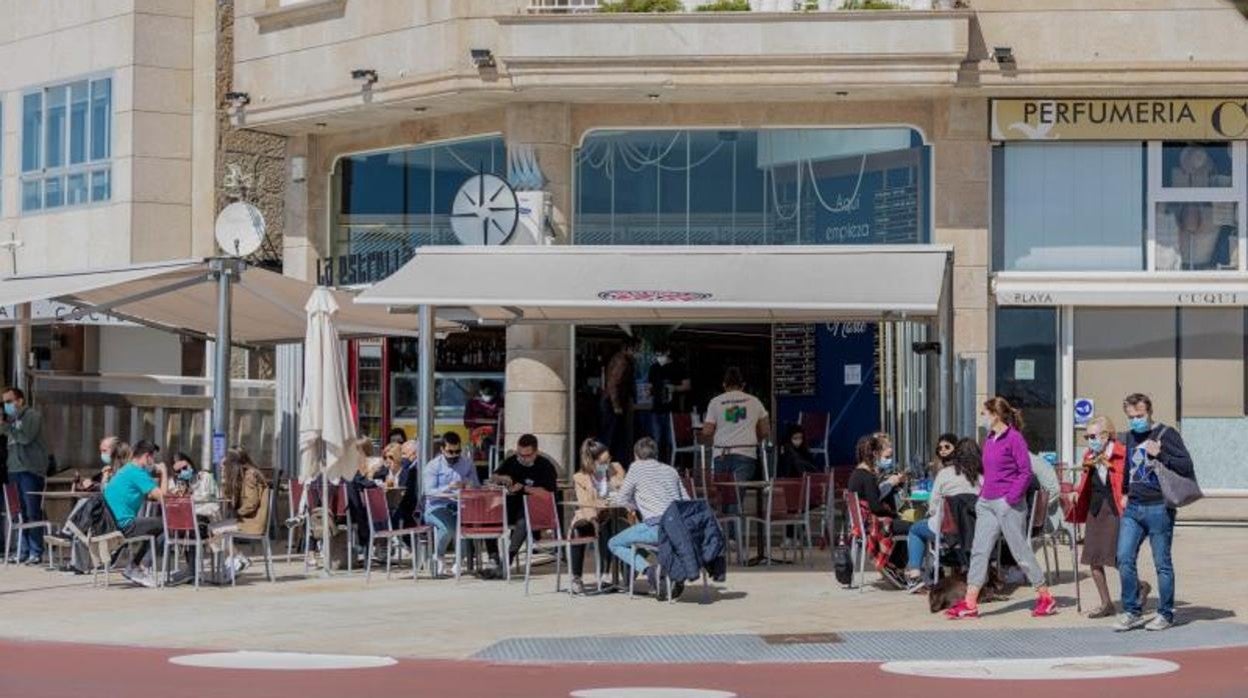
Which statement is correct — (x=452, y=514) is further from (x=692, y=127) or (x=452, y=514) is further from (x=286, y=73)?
(x=286, y=73)

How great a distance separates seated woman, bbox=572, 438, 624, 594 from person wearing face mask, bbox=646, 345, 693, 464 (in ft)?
19.0

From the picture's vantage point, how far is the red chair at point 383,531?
19.7m

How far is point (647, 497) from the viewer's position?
17641 millimetres

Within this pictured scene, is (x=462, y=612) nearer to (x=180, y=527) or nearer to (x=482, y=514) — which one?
(x=482, y=514)

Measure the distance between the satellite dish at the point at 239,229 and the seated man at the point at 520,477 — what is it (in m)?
5.01

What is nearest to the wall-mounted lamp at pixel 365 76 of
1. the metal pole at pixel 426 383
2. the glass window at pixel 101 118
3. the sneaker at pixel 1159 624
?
the metal pole at pixel 426 383

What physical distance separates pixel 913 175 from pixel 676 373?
3.59 meters

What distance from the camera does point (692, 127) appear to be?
24922mm

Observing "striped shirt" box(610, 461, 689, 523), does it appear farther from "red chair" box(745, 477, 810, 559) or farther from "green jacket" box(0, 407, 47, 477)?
"green jacket" box(0, 407, 47, 477)

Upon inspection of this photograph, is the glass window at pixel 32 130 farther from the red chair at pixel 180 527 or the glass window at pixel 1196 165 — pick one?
the glass window at pixel 1196 165

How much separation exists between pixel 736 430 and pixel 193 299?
606cm

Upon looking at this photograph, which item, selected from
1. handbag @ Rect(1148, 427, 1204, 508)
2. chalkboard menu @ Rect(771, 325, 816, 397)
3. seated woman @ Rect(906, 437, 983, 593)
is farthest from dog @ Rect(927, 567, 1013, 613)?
chalkboard menu @ Rect(771, 325, 816, 397)

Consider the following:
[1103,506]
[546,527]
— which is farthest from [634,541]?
[1103,506]

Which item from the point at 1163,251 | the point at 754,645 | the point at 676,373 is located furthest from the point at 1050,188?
the point at 754,645
